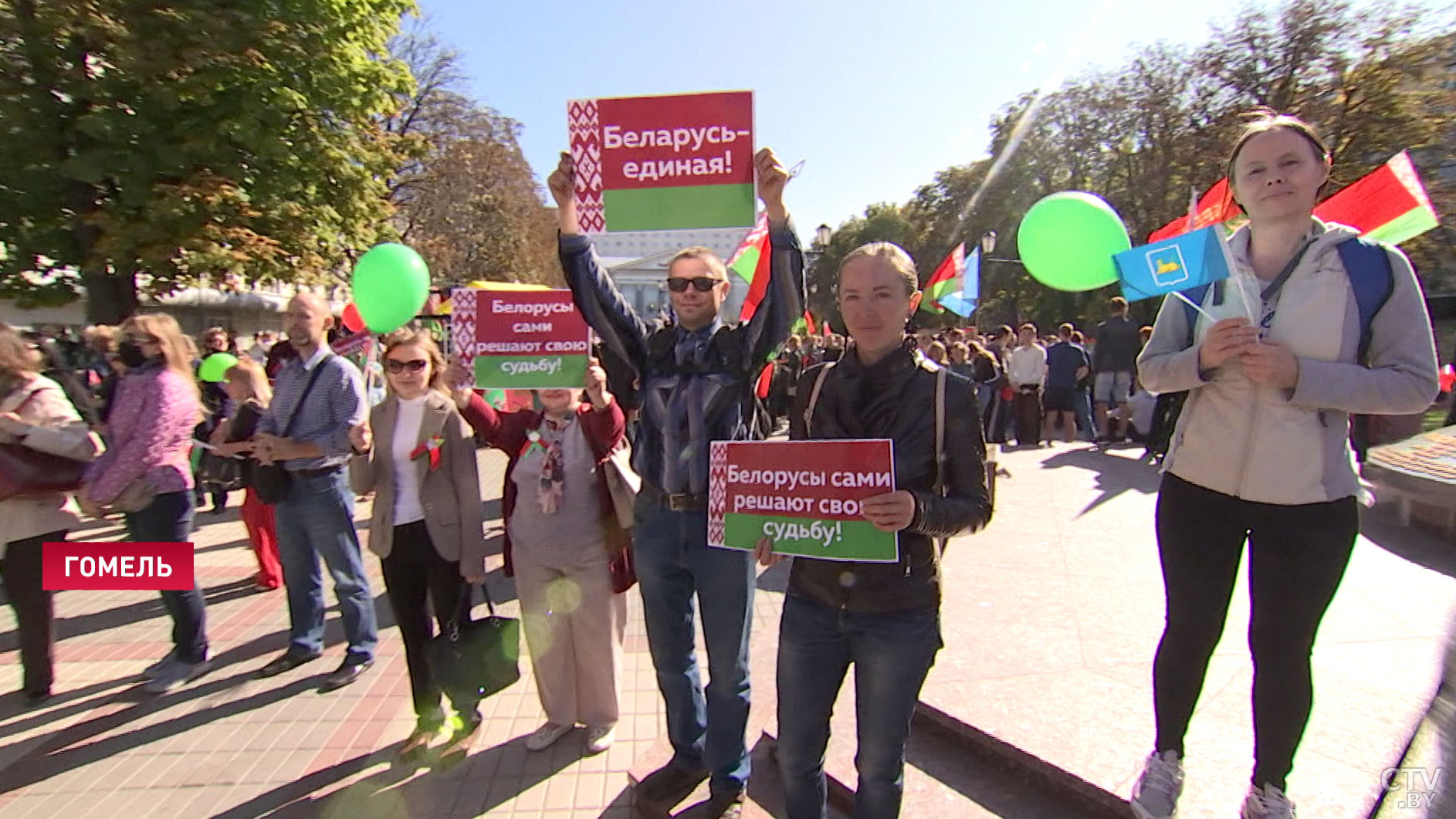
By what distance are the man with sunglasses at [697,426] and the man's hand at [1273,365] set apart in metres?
1.25

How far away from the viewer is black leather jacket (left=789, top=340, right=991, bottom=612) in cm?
197

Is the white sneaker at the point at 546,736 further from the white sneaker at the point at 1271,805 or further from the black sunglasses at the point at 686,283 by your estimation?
the white sneaker at the point at 1271,805

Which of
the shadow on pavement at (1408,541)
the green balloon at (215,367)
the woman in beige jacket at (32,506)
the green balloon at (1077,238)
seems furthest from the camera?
the green balloon at (215,367)

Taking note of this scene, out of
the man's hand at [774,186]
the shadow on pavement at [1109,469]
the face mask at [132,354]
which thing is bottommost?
the shadow on pavement at [1109,469]

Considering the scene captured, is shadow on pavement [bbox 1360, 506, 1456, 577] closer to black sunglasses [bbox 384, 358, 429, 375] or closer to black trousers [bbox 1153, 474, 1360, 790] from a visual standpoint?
black trousers [bbox 1153, 474, 1360, 790]

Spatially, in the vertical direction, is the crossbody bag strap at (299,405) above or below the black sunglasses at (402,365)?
below

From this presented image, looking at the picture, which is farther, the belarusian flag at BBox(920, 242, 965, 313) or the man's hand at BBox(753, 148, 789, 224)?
the belarusian flag at BBox(920, 242, 965, 313)

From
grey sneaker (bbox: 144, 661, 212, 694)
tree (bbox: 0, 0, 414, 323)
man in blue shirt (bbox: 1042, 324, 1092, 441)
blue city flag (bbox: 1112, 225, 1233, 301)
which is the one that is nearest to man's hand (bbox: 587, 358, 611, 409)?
blue city flag (bbox: 1112, 225, 1233, 301)

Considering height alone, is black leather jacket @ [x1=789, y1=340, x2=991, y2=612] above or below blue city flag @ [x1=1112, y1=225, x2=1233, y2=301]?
below

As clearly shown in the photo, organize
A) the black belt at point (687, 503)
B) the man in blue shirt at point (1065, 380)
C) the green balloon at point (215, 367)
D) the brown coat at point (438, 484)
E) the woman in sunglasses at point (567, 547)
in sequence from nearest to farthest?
the black belt at point (687, 503) < the woman in sunglasses at point (567, 547) < the brown coat at point (438, 484) < the green balloon at point (215, 367) < the man in blue shirt at point (1065, 380)

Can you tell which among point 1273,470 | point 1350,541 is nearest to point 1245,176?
point 1273,470

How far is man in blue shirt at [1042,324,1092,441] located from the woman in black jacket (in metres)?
9.71

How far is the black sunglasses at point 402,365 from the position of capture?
3.48 metres

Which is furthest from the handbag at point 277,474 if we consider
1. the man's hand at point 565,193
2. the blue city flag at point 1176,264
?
the blue city flag at point 1176,264
